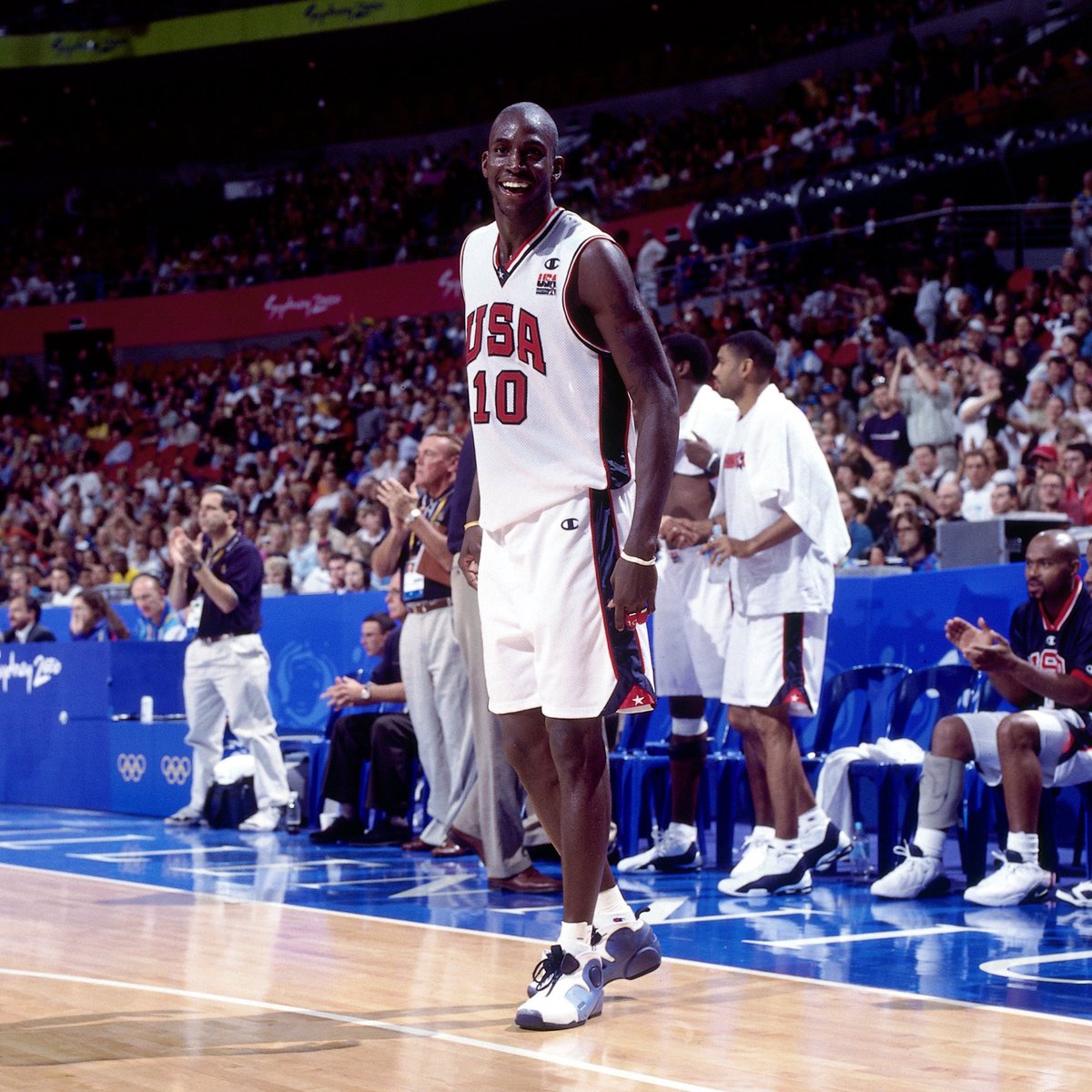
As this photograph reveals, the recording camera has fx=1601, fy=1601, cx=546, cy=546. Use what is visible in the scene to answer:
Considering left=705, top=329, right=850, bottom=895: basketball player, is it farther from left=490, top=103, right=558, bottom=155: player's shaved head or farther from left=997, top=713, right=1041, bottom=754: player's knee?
left=490, top=103, right=558, bottom=155: player's shaved head

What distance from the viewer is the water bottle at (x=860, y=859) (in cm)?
716

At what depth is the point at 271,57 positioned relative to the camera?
30625 mm

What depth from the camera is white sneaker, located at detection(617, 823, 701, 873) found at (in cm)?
712

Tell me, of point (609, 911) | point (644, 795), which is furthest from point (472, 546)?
point (644, 795)

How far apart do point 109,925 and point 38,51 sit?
2795 centimetres

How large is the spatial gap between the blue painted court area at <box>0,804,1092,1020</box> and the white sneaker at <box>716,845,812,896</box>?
92 mm

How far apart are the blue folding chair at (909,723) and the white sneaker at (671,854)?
792mm

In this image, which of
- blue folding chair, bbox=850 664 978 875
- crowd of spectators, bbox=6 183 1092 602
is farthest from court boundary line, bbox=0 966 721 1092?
crowd of spectators, bbox=6 183 1092 602

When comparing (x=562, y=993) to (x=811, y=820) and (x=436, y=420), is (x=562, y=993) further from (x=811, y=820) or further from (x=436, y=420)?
(x=436, y=420)

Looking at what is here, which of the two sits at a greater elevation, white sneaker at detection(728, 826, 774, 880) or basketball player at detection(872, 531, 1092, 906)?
basketball player at detection(872, 531, 1092, 906)

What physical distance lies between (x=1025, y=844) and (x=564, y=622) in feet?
9.86

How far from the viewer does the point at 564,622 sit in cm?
395

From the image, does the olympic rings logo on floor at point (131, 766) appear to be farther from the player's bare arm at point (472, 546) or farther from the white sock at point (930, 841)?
the player's bare arm at point (472, 546)

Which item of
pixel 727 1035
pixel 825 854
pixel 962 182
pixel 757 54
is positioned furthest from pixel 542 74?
pixel 727 1035
